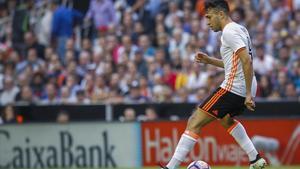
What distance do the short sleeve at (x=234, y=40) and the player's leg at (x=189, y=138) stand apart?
0.85 metres

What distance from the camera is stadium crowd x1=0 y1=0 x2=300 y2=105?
19469mm

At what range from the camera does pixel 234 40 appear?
11.4 meters

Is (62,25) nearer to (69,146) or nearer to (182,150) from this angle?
(69,146)

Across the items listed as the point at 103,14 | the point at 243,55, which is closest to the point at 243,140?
the point at 243,55

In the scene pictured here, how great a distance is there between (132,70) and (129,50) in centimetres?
98

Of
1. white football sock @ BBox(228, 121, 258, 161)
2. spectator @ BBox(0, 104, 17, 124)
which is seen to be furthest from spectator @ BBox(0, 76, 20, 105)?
white football sock @ BBox(228, 121, 258, 161)

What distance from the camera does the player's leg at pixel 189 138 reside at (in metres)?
11.5

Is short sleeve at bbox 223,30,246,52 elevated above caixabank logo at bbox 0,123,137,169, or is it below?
above

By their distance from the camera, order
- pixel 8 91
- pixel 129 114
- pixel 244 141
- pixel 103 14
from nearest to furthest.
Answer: pixel 244 141 < pixel 129 114 < pixel 8 91 < pixel 103 14

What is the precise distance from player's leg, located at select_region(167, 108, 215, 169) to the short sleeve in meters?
0.85

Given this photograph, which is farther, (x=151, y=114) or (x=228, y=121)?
(x=151, y=114)

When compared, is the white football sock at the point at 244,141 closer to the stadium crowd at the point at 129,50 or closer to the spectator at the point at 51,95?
the stadium crowd at the point at 129,50

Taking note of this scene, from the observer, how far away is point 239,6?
2103 cm

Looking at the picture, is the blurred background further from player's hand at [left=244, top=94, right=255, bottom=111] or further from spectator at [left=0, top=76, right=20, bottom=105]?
player's hand at [left=244, top=94, right=255, bottom=111]
